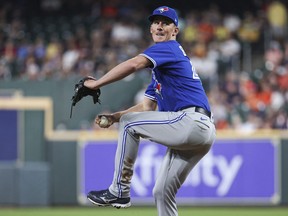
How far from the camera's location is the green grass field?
513 inches

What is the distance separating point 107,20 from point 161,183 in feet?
44.1

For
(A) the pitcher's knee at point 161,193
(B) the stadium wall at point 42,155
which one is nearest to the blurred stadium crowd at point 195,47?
(B) the stadium wall at point 42,155

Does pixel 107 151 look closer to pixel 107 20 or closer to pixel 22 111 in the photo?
pixel 22 111

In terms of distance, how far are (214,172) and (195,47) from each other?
469cm

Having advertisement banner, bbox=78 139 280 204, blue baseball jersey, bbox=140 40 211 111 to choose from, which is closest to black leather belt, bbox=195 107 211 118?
blue baseball jersey, bbox=140 40 211 111

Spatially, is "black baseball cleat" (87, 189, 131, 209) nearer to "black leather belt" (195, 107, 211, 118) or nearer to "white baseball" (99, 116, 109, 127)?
"white baseball" (99, 116, 109, 127)

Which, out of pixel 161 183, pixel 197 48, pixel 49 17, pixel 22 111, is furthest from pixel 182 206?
pixel 49 17

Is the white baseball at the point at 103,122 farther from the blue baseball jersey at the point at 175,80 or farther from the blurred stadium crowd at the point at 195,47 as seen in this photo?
the blurred stadium crowd at the point at 195,47

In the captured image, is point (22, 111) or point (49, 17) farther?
point (49, 17)

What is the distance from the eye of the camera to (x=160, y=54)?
24.1 feet

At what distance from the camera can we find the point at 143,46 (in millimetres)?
19156

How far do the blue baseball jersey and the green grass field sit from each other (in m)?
4.83

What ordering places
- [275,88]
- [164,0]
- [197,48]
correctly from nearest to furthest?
[275,88], [197,48], [164,0]

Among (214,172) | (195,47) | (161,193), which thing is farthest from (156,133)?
(195,47)
